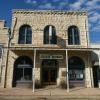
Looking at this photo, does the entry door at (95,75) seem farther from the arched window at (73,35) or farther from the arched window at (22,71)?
the arched window at (22,71)

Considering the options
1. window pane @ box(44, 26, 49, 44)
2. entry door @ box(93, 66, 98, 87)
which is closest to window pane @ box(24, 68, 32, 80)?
window pane @ box(44, 26, 49, 44)

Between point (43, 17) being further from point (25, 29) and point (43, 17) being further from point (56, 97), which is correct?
point (56, 97)

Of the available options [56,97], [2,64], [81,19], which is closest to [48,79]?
[2,64]

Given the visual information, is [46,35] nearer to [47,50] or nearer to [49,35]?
[49,35]

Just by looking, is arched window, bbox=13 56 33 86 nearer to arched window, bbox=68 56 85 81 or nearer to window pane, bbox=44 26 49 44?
window pane, bbox=44 26 49 44

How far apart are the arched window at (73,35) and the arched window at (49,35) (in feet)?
5.60

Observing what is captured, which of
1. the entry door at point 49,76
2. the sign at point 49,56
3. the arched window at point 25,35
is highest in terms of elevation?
the arched window at point 25,35

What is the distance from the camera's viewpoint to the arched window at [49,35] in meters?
19.8

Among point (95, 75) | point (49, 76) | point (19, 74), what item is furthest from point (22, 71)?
point (95, 75)

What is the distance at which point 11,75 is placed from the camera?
18.6 meters

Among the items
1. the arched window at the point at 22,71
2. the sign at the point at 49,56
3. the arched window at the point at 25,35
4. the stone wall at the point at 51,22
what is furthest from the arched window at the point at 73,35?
the arched window at the point at 22,71

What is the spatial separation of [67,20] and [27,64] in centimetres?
679

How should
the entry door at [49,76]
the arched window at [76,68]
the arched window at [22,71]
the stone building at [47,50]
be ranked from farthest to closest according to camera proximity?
the entry door at [49,76]
the arched window at [76,68]
the arched window at [22,71]
the stone building at [47,50]

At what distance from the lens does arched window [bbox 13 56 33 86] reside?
61.6 ft
